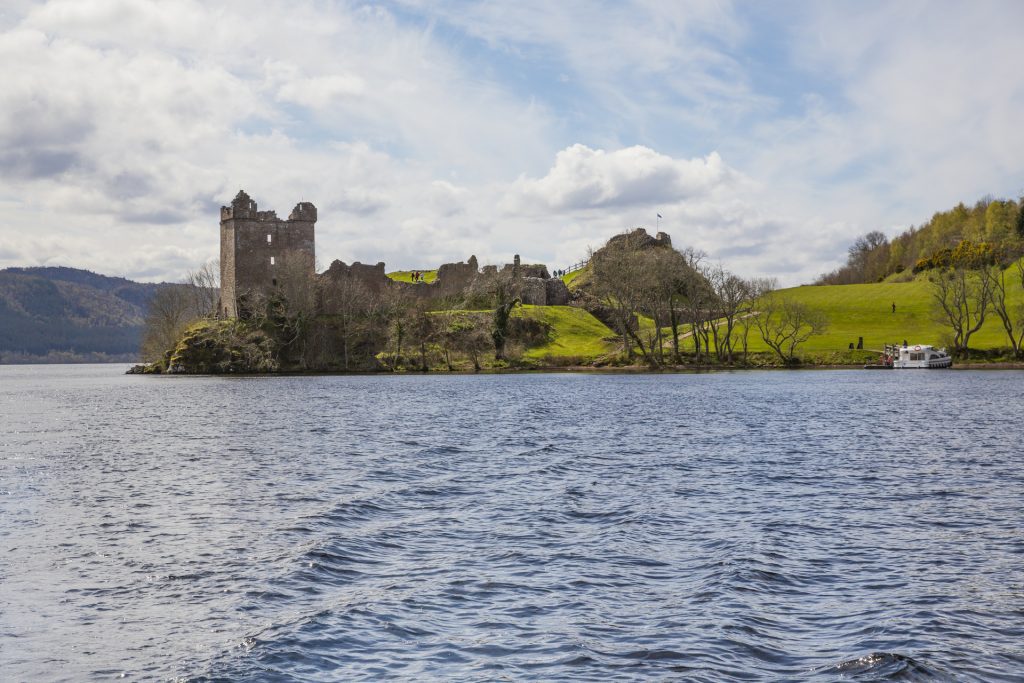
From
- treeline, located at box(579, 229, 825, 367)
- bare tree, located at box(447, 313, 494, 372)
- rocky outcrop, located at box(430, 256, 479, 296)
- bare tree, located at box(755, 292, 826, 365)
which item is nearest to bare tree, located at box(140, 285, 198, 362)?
rocky outcrop, located at box(430, 256, 479, 296)

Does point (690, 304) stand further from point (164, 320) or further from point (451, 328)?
point (164, 320)

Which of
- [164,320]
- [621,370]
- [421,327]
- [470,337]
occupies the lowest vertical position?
[621,370]

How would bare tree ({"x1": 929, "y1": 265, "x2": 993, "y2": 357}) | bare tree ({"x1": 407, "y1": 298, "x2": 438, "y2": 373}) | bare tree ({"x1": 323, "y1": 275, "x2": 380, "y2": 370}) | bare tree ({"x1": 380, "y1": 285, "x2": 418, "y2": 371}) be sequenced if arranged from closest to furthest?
bare tree ({"x1": 929, "y1": 265, "x2": 993, "y2": 357}), bare tree ({"x1": 380, "y1": 285, "x2": 418, "y2": 371}), bare tree ({"x1": 407, "y1": 298, "x2": 438, "y2": 373}), bare tree ({"x1": 323, "y1": 275, "x2": 380, "y2": 370})

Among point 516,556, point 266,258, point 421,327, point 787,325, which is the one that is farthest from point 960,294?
point 516,556

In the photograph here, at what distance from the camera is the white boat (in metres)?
90.2

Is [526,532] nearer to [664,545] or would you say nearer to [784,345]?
[664,545]

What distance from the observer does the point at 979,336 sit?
322 ft

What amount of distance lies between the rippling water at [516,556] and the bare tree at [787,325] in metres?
56.8

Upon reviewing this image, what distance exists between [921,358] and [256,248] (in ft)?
231

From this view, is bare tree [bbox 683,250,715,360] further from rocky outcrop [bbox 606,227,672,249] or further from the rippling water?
the rippling water

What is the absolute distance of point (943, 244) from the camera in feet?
455

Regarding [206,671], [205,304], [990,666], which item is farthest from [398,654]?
[205,304]

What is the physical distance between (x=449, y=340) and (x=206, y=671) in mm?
90865

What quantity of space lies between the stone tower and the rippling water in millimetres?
73692
